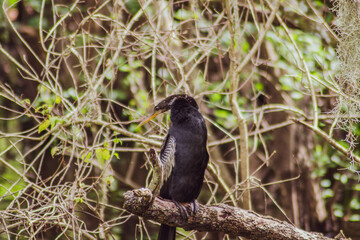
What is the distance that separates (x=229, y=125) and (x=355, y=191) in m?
1.28

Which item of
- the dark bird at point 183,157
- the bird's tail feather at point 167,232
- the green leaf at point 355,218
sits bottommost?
the green leaf at point 355,218

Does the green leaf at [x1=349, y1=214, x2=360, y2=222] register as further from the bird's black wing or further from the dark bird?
the bird's black wing

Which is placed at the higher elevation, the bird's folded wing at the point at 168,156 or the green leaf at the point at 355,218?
the bird's folded wing at the point at 168,156

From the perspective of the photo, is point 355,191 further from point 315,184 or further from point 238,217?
point 238,217

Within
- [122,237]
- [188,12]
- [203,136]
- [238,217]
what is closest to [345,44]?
[203,136]

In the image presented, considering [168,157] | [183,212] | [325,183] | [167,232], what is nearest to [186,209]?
[183,212]

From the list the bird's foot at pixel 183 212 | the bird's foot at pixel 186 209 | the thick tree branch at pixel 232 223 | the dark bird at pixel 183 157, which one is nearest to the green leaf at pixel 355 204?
the thick tree branch at pixel 232 223

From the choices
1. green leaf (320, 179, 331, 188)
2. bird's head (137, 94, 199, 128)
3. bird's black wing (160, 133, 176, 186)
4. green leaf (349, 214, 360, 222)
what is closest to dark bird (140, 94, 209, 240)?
bird's black wing (160, 133, 176, 186)

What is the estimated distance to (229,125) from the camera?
15.0ft

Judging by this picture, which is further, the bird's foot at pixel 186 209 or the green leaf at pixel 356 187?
the green leaf at pixel 356 187

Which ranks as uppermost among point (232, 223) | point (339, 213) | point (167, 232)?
point (232, 223)

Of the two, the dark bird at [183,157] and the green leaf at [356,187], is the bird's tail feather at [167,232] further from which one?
the green leaf at [356,187]

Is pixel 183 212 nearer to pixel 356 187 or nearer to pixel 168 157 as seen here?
pixel 168 157

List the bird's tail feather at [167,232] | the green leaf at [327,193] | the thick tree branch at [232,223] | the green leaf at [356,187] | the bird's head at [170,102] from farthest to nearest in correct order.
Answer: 1. the green leaf at [327,193]
2. the green leaf at [356,187]
3. the bird's head at [170,102]
4. the bird's tail feather at [167,232]
5. the thick tree branch at [232,223]
